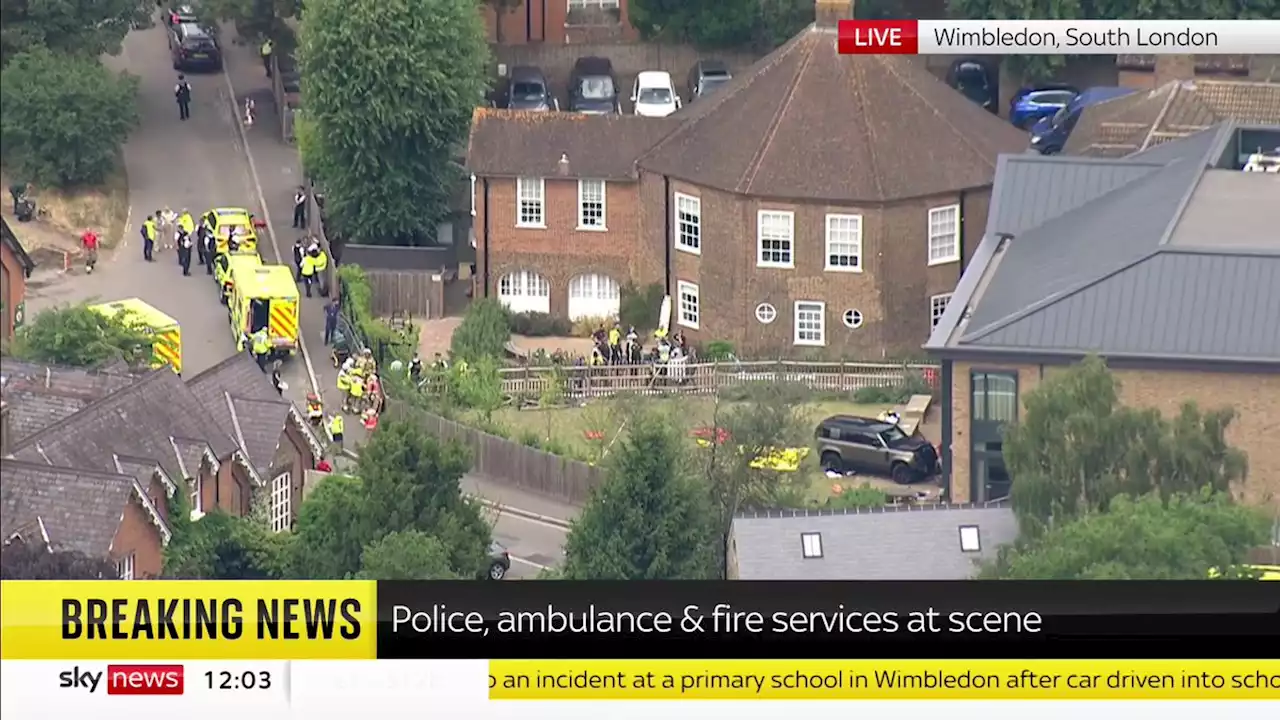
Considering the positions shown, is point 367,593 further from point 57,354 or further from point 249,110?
point 249,110

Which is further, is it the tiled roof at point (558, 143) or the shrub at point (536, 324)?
the tiled roof at point (558, 143)

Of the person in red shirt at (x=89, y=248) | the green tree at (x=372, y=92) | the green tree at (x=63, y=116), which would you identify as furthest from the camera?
the green tree at (x=372, y=92)

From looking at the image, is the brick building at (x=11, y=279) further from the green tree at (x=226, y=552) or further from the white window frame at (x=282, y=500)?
the white window frame at (x=282, y=500)

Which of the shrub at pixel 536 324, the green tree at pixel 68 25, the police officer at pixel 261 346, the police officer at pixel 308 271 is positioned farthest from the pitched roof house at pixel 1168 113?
the green tree at pixel 68 25

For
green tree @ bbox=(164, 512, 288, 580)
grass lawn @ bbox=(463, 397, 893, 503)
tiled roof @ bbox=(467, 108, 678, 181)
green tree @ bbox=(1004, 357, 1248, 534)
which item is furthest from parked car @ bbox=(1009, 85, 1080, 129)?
green tree @ bbox=(164, 512, 288, 580)

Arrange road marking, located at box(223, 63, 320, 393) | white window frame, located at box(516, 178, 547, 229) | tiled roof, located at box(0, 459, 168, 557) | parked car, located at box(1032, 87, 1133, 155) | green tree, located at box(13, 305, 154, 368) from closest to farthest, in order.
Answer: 1. tiled roof, located at box(0, 459, 168, 557)
2. green tree, located at box(13, 305, 154, 368)
3. road marking, located at box(223, 63, 320, 393)
4. parked car, located at box(1032, 87, 1133, 155)
5. white window frame, located at box(516, 178, 547, 229)

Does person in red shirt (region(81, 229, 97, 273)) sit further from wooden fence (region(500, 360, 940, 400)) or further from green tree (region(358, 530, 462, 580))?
wooden fence (region(500, 360, 940, 400))

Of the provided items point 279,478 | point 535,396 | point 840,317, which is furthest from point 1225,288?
point 279,478

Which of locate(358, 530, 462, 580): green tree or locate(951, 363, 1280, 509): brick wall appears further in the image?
locate(951, 363, 1280, 509): brick wall
